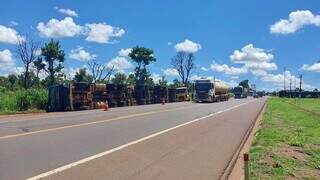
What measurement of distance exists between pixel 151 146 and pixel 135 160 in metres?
3.28

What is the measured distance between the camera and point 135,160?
42.2 ft

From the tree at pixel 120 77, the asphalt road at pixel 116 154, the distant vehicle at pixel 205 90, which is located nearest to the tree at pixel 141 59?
the tree at pixel 120 77

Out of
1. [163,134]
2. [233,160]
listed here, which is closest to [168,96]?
[163,134]

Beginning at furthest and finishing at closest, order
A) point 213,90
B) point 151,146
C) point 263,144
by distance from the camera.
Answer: point 213,90 < point 263,144 < point 151,146

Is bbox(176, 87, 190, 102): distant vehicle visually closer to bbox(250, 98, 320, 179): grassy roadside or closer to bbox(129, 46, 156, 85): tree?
bbox(129, 46, 156, 85): tree

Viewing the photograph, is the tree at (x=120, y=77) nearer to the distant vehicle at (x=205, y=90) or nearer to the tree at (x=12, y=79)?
the tree at (x=12, y=79)

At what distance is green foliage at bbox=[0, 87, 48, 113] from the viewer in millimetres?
46406

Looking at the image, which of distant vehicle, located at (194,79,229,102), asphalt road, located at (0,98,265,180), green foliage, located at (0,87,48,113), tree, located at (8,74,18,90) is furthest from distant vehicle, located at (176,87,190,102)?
asphalt road, located at (0,98,265,180)

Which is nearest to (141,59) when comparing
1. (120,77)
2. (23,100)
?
(120,77)

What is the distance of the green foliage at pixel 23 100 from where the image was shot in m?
46.4

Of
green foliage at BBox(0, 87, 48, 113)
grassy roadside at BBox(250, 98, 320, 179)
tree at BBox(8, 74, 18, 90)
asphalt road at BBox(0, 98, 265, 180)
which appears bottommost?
grassy roadside at BBox(250, 98, 320, 179)

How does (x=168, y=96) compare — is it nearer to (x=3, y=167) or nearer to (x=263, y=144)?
(x=263, y=144)

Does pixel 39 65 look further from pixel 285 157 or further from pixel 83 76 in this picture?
pixel 285 157

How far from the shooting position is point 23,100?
160 feet
